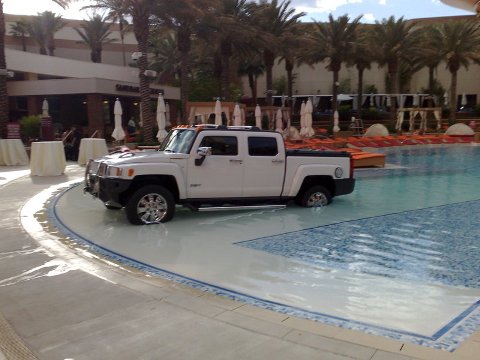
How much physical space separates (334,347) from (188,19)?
25231 mm

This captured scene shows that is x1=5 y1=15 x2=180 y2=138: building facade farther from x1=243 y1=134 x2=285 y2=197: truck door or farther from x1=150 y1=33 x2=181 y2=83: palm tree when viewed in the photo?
x1=243 y1=134 x2=285 y2=197: truck door

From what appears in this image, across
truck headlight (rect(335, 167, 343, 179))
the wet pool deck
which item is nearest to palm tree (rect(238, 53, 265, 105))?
truck headlight (rect(335, 167, 343, 179))

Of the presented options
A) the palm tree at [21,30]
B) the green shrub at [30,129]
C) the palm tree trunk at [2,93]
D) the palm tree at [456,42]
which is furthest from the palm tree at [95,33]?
the palm tree at [456,42]

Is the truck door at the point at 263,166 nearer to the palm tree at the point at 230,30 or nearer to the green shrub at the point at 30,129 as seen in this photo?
the green shrub at the point at 30,129

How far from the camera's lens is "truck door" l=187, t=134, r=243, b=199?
8953mm

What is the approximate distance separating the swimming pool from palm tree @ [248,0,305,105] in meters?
25.8

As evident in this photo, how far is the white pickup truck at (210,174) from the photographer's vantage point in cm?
852

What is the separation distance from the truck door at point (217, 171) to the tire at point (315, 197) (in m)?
1.65

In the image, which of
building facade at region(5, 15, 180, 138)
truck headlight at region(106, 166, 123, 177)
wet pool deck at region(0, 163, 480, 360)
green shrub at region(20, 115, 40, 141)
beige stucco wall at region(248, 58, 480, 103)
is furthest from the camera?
beige stucco wall at region(248, 58, 480, 103)

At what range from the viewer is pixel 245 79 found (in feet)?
204

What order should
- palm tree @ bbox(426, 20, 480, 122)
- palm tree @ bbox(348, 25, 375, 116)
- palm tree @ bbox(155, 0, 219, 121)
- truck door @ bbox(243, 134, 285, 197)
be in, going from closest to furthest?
truck door @ bbox(243, 134, 285, 197)
palm tree @ bbox(155, 0, 219, 121)
palm tree @ bbox(348, 25, 375, 116)
palm tree @ bbox(426, 20, 480, 122)

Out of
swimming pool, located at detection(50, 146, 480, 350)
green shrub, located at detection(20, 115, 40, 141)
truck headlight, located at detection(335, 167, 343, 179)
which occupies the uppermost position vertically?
green shrub, located at detection(20, 115, 40, 141)

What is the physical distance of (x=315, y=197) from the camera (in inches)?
412

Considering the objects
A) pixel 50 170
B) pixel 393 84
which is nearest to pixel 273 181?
pixel 50 170
